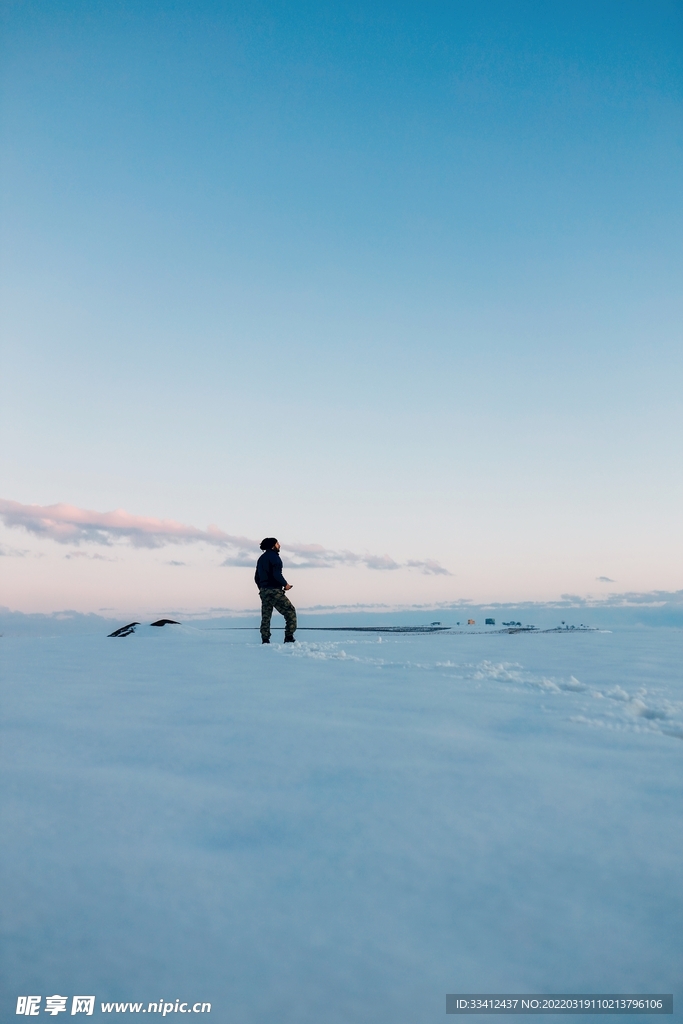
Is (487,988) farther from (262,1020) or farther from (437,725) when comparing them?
(437,725)

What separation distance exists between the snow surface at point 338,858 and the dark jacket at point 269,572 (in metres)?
5.68

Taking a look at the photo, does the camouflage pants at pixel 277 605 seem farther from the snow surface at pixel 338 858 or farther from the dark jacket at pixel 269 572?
the snow surface at pixel 338 858

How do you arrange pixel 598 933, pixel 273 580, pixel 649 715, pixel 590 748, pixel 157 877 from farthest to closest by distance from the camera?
pixel 273 580 → pixel 649 715 → pixel 590 748 → pixel 157 877 → pixel 598 933

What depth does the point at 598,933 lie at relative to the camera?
139 centimetres

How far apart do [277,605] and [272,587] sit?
309mm

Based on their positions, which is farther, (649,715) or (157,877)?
(649,715)

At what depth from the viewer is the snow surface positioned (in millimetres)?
1300

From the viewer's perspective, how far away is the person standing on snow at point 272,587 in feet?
29.2

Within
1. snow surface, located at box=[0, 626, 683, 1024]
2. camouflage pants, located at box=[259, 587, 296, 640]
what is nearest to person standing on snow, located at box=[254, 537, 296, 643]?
camouflage pants, located at box=[259, 587, 296, 640]

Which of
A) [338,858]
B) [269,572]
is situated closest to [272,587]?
[269,572]

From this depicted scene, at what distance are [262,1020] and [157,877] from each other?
51cm

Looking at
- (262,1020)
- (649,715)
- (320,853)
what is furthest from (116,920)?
(649,715)

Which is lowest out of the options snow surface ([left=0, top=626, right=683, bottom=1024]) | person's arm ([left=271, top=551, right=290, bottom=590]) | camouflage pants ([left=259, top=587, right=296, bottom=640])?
snow surface ([left=0, top=626, right=683, bottom=1024])

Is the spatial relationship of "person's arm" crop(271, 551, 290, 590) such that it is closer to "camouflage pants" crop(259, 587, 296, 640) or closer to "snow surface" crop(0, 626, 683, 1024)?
"camouflage pants" crop(259, 587, 296, 640)
